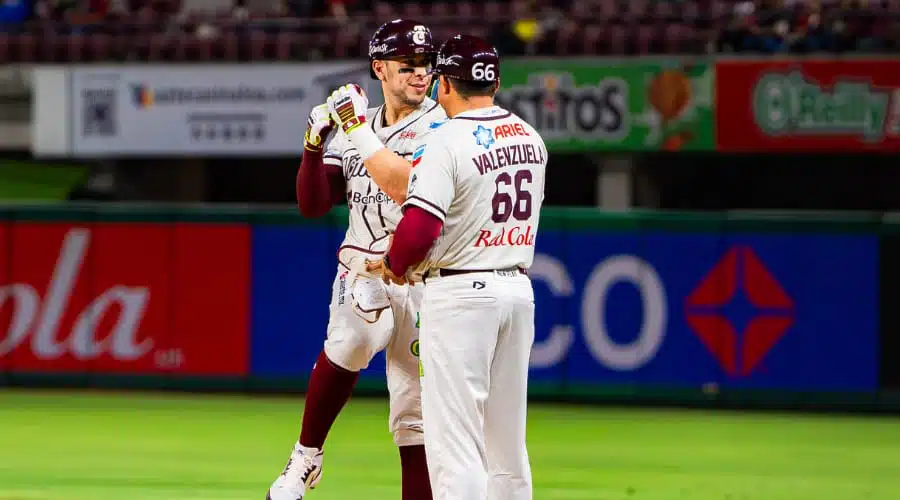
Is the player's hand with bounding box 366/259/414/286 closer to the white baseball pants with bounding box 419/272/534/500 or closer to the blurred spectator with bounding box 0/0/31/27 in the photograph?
the white baseball pants with bounding box 419/272/534/500

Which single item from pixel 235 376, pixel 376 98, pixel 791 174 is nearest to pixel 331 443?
pixel 235 376

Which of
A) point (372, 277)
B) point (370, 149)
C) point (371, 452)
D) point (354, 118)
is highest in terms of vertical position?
point (354, 118)

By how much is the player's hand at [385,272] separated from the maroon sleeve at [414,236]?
0.49 ft

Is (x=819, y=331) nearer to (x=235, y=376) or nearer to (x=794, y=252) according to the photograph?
(x=794, y=252)

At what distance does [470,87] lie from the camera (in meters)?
5.70

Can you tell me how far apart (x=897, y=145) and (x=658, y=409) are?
6434 millimetres

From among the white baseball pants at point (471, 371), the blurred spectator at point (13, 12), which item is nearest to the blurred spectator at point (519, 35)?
the blurred spectator at point (13, 12)

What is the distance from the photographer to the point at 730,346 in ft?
42.7

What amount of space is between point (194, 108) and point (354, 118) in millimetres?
14287

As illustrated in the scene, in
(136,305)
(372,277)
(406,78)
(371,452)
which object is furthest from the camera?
(136,305)

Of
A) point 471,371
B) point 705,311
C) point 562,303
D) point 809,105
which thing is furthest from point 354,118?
point 809,105

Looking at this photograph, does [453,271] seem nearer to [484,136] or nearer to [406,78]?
[484,136]

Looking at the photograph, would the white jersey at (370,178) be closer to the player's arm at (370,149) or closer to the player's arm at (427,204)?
the player's arm at (370,149)

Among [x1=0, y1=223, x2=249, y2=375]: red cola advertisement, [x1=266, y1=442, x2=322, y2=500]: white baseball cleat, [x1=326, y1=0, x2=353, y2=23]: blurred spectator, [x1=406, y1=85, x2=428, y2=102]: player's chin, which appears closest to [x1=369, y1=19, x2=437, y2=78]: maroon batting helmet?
[x1=406, y1=85, x2=428, y2=102]: player's chin
